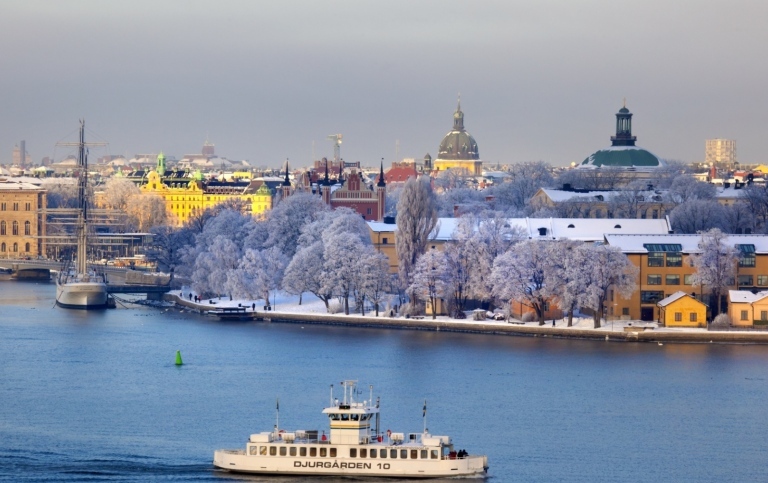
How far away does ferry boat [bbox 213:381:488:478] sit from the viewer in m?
34.3

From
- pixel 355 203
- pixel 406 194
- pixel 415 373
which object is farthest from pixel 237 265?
pixel 415 373

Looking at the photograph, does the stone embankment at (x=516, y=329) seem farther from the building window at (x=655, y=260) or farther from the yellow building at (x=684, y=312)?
the building window at (x=655, y=260)

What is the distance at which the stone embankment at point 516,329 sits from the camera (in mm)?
56281

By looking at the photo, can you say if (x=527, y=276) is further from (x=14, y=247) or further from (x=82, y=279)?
(x=14, y=247)

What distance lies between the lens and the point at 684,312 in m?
58.5

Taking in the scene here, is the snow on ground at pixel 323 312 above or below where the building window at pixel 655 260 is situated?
below

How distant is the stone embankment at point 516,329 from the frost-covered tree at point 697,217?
52.3 ft

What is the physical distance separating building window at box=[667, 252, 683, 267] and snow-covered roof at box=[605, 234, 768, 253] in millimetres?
250

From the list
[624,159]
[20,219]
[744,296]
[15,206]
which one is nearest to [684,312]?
[744,296]

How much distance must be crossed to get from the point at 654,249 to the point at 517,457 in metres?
25.3

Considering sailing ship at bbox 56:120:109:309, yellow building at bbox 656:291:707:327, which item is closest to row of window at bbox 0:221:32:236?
sailing ship at bbox 56:120:109:309

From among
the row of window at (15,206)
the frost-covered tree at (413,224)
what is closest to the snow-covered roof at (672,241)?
the frost-covered tree at (413,224)

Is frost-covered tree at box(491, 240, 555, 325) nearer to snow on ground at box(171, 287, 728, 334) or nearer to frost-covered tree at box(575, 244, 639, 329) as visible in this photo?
snow on ground at box(171, 287, 728, 334)

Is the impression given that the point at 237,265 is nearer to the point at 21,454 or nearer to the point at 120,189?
the point at 21,454
